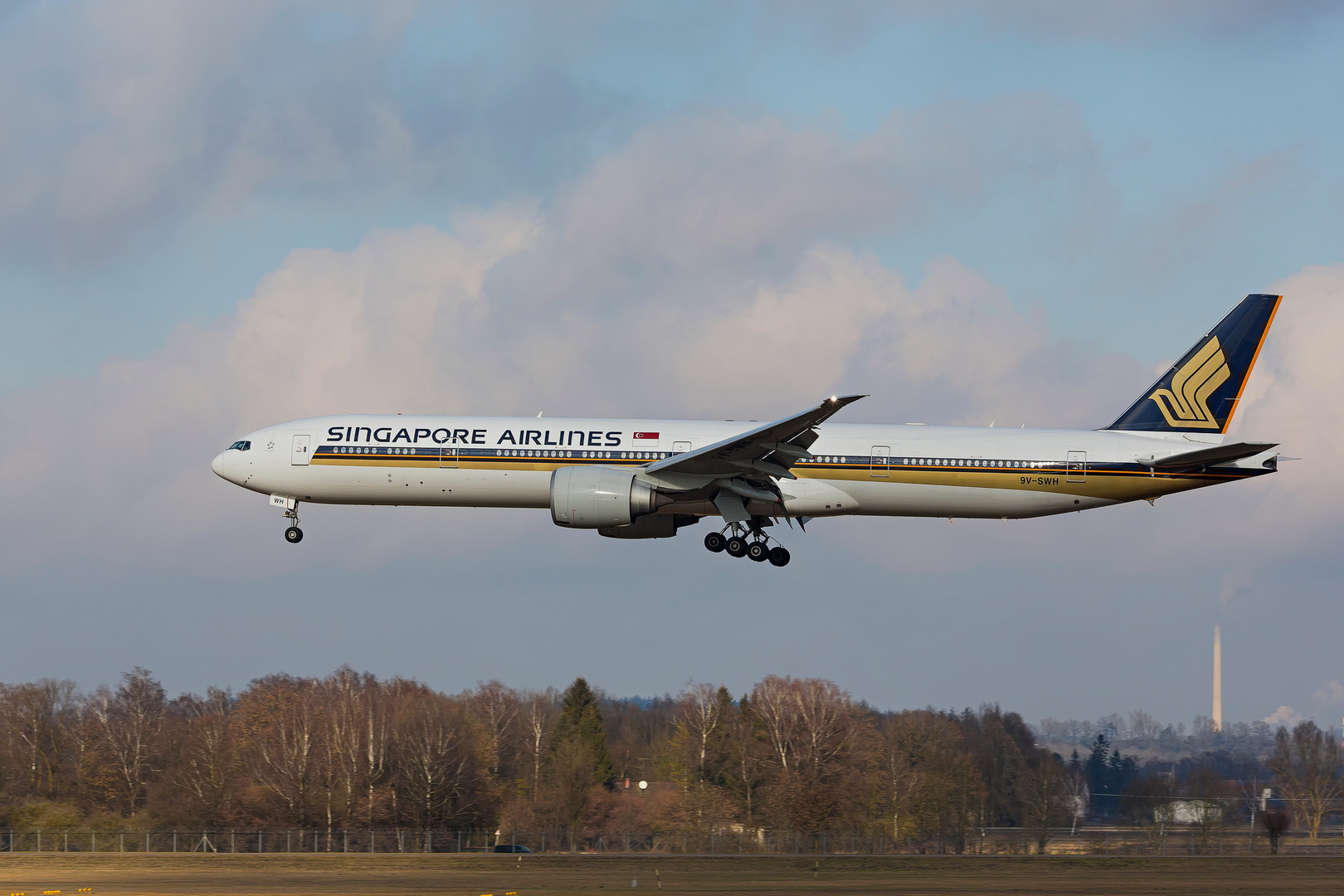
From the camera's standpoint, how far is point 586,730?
3253 inches

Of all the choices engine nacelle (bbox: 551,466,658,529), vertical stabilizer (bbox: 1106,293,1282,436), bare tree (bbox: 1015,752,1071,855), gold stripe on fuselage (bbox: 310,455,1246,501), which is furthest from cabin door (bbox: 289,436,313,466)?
bare tree (bbox: 1015,752,1071,855)

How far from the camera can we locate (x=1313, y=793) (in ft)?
247

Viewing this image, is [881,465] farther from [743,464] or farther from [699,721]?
[699,721]

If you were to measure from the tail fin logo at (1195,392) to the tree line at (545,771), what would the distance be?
70.7ft

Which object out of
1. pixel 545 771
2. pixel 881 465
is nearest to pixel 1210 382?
pixel 881 465

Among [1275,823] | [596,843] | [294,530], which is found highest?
[294,530]

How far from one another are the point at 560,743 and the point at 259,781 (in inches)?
761

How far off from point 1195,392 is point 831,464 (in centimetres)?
1265

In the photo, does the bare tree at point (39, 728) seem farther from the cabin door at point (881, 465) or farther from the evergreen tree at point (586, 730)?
the cabin door at point (881, 465)

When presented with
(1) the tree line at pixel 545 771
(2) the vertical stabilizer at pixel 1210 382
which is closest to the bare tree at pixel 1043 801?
(1) the tree line at pixel 545 771

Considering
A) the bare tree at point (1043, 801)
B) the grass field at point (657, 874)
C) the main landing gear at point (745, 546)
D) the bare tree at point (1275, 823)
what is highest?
the main landing gear at point (745, 546)

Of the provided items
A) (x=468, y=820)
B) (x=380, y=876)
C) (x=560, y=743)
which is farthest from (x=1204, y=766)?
(x=380, y=876)

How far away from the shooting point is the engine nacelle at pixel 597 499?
39062 millimetres

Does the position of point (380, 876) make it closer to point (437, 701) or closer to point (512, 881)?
point (512, 881)
